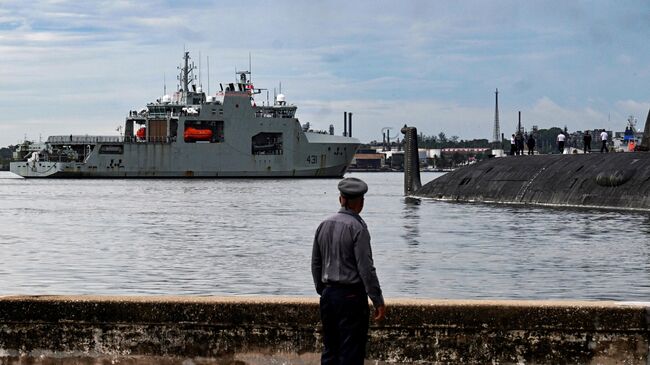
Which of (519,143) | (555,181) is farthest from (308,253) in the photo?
(519,143)

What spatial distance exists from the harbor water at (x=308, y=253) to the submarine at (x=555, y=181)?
0.74 meters

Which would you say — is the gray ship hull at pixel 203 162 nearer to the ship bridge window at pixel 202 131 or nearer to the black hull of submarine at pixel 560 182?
the ship bridge window at pixel 202 131

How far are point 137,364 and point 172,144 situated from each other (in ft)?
423

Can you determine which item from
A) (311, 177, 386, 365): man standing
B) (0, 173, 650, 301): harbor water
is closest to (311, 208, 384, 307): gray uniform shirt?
(311, 177, 386, 365): man standing

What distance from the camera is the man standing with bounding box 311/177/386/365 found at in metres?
7.53

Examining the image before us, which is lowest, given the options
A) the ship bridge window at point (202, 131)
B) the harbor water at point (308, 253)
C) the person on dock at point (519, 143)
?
the harbor water at point (308, 253)

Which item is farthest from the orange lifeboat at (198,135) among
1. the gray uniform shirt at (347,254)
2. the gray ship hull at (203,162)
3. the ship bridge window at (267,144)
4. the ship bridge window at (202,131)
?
the gray uniform shirt at (347,254)

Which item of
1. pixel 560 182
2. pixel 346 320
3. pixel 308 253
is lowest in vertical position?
pixel 308 253

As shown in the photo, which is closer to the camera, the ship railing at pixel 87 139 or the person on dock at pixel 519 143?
the person on dock at pixel 519 143

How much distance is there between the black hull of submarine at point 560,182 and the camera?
137ft

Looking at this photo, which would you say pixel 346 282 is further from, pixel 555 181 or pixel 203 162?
pixel 203 162

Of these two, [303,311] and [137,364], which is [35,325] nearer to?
[137,364]

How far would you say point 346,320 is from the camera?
754 cm

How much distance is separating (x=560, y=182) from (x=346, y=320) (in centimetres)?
4114
